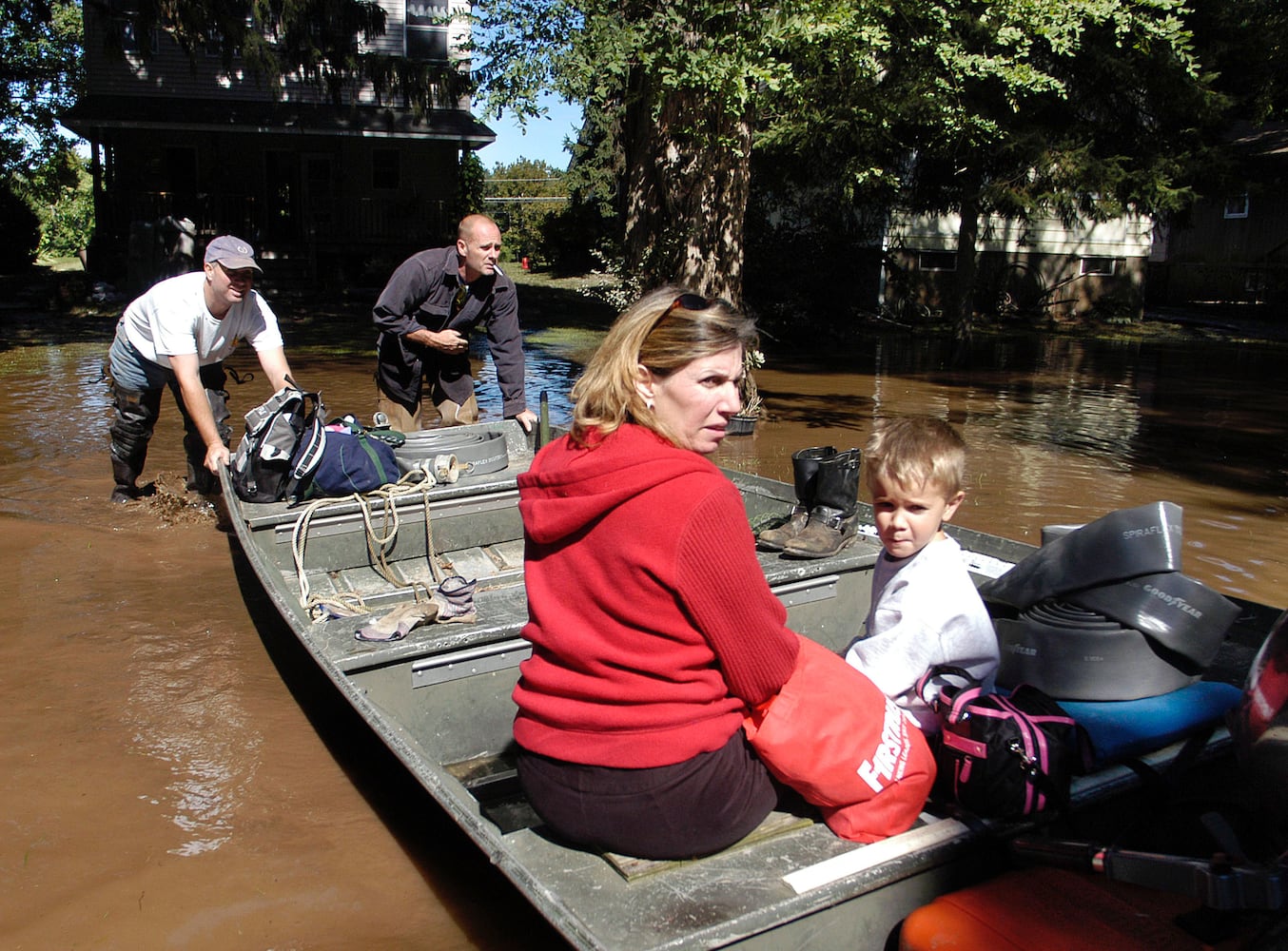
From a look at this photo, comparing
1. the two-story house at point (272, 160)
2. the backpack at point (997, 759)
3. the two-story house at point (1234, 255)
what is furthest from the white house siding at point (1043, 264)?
the backpack at point (997, 759)

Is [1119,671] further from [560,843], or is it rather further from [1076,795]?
[560,843]

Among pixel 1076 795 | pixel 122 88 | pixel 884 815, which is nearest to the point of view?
pixel 884 815

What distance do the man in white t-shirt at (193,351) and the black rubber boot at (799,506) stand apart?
9.24 ft

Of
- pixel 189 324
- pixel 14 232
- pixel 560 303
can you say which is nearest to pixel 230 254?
pixel 189 324

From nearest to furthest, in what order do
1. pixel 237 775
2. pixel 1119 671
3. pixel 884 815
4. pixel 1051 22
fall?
pixel 884 815, pixel 1119 671, pixel 237 775, pixel 1051 22

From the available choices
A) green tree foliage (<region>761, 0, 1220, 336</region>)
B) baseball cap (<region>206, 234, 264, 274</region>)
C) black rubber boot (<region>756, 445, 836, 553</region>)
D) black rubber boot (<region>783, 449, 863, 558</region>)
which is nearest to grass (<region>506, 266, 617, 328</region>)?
green tree foliage (<region>761, 0, 1220, 336</region>)

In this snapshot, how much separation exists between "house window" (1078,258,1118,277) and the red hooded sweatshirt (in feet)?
85.3

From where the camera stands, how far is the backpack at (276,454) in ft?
17.1

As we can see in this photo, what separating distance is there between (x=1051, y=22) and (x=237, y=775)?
787 cm

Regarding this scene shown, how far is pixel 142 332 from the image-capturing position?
6.24 metres

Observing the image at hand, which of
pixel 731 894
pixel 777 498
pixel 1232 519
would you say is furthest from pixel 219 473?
pixel 1232 519

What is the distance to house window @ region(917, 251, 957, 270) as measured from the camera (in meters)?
24.8

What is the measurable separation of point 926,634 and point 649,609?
39.0 inches

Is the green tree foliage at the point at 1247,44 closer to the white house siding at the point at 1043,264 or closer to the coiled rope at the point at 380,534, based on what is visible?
the white house siding at the point at 1043,264
